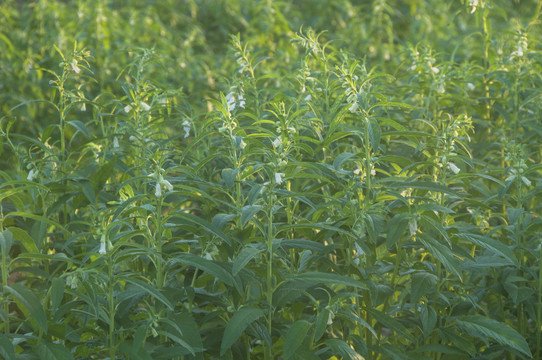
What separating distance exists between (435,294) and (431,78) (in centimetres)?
129

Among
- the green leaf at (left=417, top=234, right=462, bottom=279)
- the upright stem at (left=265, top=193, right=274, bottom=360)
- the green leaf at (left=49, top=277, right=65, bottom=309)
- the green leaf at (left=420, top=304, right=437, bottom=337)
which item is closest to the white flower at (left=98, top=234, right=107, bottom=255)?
the green leaf at (left=49, top=277, right=65, bottom=309)

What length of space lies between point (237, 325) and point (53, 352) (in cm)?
58

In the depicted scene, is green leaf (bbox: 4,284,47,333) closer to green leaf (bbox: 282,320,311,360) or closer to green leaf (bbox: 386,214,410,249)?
green leaf (bbox: 282,320,311,360)

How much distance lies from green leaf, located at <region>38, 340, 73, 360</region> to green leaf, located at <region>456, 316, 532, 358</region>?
54.8 inches

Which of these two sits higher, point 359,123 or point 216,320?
point 359,123

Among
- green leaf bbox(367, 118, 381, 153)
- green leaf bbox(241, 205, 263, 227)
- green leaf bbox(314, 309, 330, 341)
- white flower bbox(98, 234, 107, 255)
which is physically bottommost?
green leaf bbox(314, 309, 330, 341)

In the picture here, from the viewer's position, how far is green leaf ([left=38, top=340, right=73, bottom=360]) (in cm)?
228

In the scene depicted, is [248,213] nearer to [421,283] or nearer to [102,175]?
[421,283]

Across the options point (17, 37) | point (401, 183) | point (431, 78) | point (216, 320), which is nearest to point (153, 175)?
point (216, 320)

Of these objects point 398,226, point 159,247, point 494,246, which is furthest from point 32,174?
point 494,246

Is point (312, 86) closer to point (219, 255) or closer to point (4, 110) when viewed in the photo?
point (219, 255)

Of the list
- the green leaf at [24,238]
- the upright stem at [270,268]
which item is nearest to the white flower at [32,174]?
the green leaf at [24,238]

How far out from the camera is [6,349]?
7.23ft

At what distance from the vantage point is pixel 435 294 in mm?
2777
